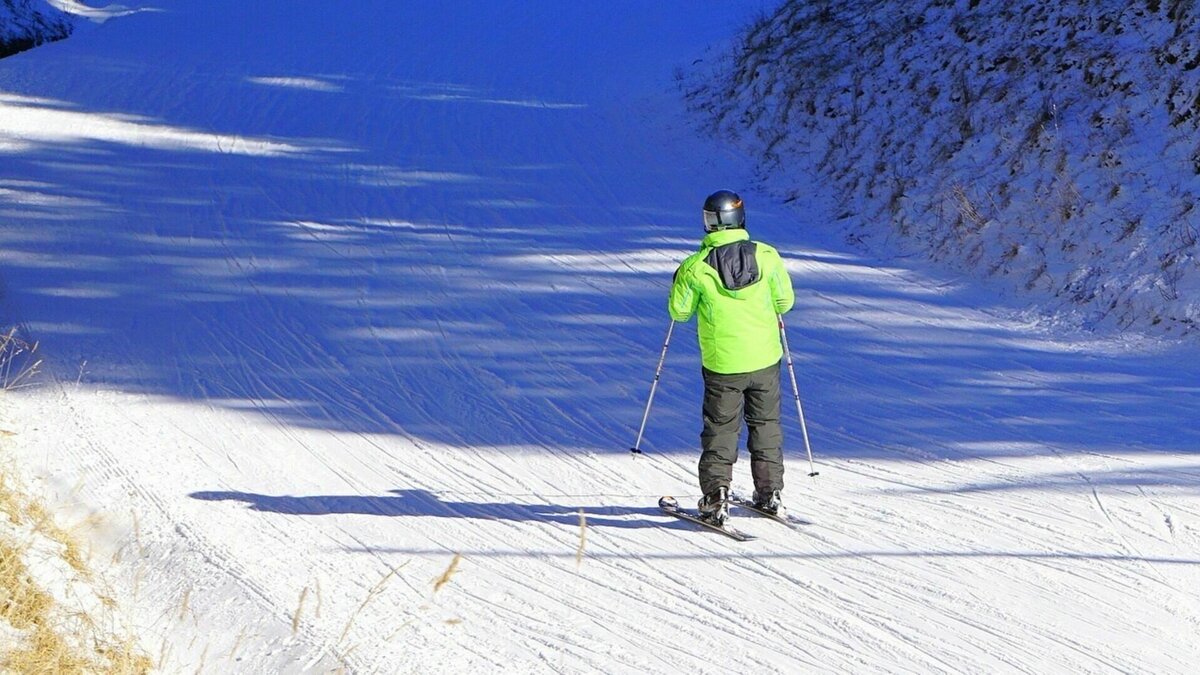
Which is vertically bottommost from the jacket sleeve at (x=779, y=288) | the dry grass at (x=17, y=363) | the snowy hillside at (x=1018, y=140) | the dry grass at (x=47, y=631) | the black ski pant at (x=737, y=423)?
the dry grass at (x=47, y=631)

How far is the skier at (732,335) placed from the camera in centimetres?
674

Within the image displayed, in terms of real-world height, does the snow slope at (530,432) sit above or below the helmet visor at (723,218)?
below

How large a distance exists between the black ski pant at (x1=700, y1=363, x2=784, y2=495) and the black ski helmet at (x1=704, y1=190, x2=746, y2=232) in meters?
0.84

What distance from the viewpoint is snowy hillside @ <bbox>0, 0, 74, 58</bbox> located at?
2559 centimetres

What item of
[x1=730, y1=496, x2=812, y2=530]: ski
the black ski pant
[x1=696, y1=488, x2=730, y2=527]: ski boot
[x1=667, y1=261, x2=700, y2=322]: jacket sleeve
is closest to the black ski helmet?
[x1=667, y1=261, x2=700, y2=322]: jacket sleeve

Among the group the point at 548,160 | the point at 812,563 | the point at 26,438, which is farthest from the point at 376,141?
the point at 812,563

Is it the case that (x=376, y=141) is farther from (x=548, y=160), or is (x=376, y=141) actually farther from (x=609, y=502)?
(x=609, y=502)

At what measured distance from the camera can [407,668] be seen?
5.70 m

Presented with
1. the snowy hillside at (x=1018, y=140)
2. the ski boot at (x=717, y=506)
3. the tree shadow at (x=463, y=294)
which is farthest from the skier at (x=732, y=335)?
the snowy hillside at (x=1018, y=140)

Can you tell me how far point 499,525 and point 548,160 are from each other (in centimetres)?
1053

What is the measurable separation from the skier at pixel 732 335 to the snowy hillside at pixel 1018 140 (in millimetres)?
4661

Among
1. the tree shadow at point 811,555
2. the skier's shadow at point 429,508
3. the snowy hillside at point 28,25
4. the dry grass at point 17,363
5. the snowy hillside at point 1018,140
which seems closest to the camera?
the tree shadow at point 811,555

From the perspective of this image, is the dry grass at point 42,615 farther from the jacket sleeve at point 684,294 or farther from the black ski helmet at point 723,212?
the black ski helmet at point 723,212

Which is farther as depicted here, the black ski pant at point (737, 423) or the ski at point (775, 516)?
the ski at point (775, 516)
